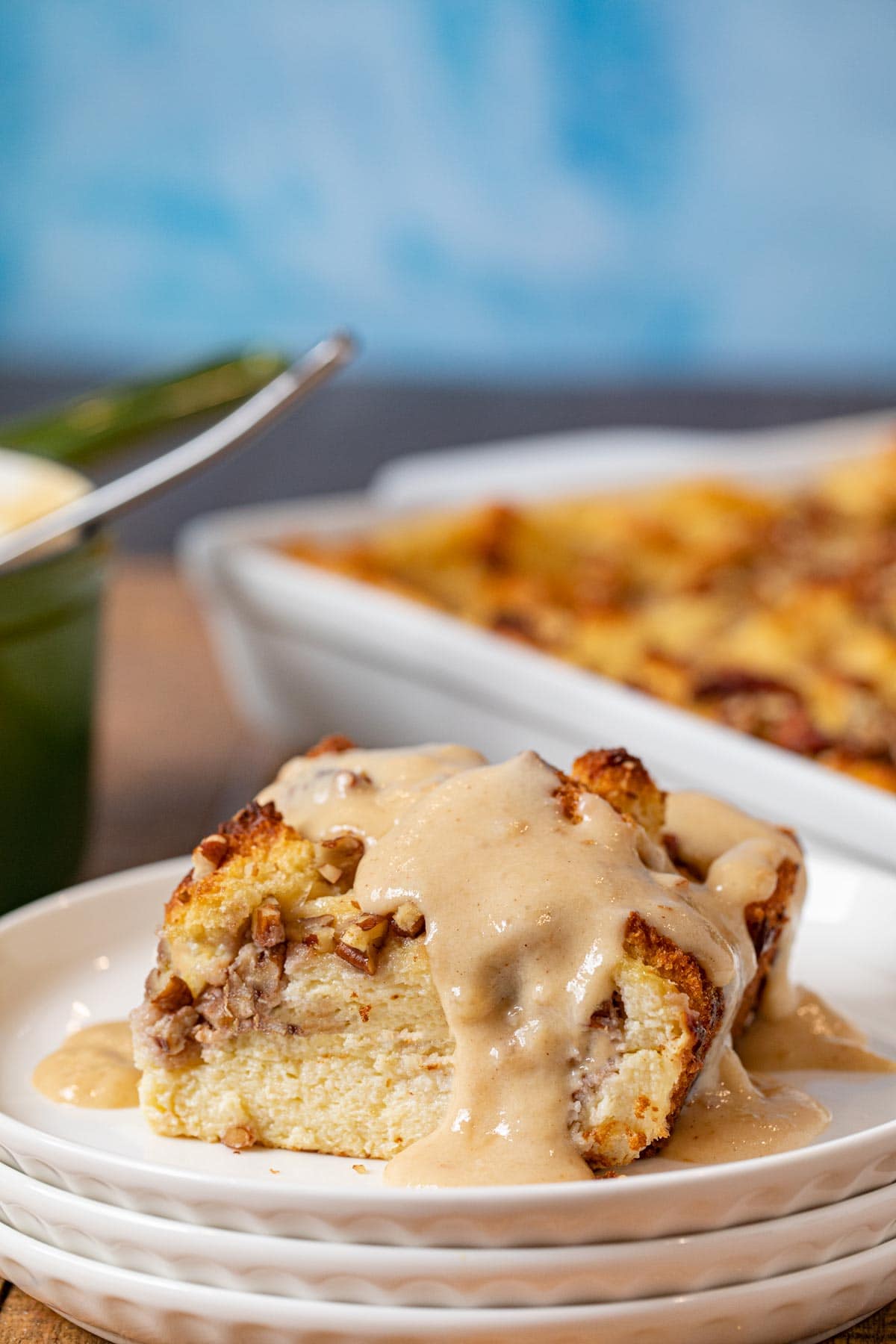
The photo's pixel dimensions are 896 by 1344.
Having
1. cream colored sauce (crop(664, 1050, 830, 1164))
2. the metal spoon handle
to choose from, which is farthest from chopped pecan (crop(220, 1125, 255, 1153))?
the metal spoon handle

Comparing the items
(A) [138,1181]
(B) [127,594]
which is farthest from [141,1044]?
(B) [127,594]

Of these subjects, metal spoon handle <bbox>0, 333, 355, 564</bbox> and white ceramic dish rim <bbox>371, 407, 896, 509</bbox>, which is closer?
metal spoon handle <bbox>0, 333, 355, 564</bbox>

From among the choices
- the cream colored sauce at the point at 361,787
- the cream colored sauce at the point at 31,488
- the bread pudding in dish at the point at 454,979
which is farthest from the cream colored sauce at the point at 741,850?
the cream colored sauce at the point at 31,488

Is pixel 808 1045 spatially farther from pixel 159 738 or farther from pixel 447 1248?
pixel 159 738

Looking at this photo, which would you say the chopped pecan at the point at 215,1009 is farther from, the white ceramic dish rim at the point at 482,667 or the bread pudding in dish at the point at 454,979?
the white ceramic dish rim at the point at 482,667

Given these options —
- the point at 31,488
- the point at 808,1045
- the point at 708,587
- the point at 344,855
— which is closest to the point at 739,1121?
the point at 808,1045

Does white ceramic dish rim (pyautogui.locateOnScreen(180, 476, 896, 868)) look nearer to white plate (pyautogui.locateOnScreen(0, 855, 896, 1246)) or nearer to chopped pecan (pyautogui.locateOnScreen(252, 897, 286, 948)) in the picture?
white plate (pyautogui.locateOnScreen(0, 855, 896, 1246))
